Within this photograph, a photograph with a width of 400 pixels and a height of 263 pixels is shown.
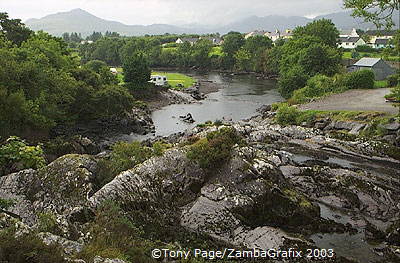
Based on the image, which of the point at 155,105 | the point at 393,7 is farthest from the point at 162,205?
the point at 155,105

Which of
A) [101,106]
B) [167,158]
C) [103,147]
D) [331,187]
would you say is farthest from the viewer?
[101,106]

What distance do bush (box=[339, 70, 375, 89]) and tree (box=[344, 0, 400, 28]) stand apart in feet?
112

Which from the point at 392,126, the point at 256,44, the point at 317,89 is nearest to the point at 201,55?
the point at 256,44

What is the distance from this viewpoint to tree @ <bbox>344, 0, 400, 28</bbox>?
70.2 feet

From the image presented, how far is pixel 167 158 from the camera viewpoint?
17844 mm

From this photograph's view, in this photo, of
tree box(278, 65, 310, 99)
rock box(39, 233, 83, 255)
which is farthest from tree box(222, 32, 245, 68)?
rock box(39, 233, 83, 255)

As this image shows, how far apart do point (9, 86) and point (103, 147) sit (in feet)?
35.4

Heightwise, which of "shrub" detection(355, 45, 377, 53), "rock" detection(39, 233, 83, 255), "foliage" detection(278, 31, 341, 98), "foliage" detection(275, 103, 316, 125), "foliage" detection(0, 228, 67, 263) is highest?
"shrub" detection(355, 45, 377, 53)

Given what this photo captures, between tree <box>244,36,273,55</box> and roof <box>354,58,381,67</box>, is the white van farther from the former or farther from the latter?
tree <box>244,36,273,55</box>

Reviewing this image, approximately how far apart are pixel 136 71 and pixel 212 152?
51554mm

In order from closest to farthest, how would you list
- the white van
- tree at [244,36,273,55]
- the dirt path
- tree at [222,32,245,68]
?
the dirt path
the white van
tree at [244,36,273,55]
tree at [222,32,245,68]

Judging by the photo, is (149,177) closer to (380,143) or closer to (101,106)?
(380,143)

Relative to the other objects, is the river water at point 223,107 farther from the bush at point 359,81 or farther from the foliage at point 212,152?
the foliage at point 212,152

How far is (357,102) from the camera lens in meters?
44.8
